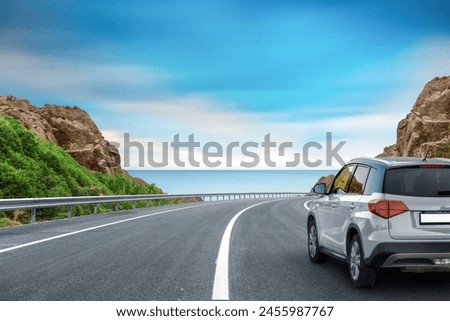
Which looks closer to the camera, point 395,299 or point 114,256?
point 395,299

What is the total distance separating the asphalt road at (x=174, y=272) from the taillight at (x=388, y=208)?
0.99 m

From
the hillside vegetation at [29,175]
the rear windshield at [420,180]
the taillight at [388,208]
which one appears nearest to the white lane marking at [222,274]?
the taillight at [388,208]

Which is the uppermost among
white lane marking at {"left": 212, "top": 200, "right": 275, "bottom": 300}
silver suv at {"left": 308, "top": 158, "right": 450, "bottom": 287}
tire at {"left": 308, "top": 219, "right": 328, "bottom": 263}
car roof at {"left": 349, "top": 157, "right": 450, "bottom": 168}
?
car roof at {"left": 349, "top": 157, "right": 450, "bottom": 168}

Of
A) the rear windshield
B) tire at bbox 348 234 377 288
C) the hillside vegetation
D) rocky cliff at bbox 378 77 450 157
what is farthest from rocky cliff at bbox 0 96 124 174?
the rear windshield

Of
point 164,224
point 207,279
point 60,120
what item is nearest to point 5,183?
point 164,224

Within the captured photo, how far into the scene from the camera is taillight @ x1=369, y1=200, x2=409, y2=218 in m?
7.02

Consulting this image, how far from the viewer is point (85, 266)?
9.17 m

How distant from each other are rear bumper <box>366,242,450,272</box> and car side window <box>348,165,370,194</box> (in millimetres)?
1114

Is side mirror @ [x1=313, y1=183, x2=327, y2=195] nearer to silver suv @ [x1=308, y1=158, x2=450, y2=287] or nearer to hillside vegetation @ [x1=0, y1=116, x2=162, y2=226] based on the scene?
silver suv @ [x1=308, y1=158, x2=450, y2=287]

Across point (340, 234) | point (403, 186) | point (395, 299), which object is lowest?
point (395, 299)

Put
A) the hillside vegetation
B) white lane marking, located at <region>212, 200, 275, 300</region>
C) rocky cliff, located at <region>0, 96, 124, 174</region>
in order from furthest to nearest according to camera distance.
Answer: rocky cliff, located at <region>0, 96, 124, 174</region> → the hillside vegetation → white lane marking, located at <region>212, 200, 275, 300</region>

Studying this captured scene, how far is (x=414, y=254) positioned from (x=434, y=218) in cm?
50
